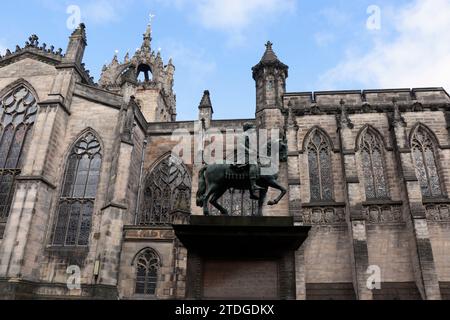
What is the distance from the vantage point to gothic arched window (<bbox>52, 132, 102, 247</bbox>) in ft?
60.2

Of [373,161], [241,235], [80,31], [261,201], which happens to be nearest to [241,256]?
[241,235]

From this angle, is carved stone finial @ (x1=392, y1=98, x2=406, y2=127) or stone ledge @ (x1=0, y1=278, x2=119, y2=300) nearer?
stone ledge @ (x1=0, y1=278, x2=119, y2=300)

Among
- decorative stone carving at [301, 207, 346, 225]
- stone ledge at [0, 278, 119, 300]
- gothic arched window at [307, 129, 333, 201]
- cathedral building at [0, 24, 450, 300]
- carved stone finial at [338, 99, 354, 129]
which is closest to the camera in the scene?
stone ledge at [0, 278, 119, 300]

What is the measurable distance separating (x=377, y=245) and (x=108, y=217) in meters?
12.7

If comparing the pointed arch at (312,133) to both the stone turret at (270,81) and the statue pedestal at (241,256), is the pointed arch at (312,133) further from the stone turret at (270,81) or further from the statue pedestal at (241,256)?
the statue pedestal at (241,256)

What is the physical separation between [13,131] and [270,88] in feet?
49.7

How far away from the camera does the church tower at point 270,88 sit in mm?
20766

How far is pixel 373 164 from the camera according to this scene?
771 inches

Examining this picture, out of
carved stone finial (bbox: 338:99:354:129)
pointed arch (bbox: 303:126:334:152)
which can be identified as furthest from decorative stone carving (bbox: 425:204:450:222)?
pointed arch (bbox: 303:126:334:152)

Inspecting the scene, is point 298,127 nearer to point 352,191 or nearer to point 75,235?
point 352,191

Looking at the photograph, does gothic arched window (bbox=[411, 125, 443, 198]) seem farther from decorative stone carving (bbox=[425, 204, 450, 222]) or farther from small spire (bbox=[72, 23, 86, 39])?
small spire (bbox=[72, 23, 86, 39])

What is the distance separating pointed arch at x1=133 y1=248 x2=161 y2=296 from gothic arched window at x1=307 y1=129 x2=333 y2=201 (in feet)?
27.7

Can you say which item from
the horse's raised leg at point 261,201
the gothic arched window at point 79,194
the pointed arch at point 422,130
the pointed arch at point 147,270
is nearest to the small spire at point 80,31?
the gothic arched window at point 79,194

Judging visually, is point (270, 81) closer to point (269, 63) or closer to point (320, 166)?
point (269, 63)
